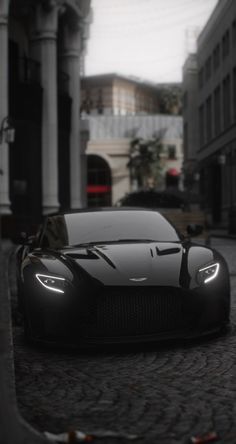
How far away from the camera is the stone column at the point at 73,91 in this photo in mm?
35438

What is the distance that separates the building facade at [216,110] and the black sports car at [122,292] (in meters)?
35.0

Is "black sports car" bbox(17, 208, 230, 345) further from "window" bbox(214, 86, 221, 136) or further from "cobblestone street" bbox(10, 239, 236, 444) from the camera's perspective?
"window" bbox(214, 86, 221, 136)

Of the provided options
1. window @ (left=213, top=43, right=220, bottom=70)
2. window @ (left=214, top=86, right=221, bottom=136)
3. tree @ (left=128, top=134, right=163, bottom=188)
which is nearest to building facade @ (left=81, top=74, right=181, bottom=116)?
tree @ (left=128, top=134, right=163, bottom=188)

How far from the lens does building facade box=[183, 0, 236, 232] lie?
150 ft

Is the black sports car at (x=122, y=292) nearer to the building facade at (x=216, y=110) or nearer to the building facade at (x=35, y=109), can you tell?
the building facade at (x=35, y=109)

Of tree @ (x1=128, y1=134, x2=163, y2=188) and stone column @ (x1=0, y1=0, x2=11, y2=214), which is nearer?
stone column @ (x1=0, y1=0, x2=11, y2=214)

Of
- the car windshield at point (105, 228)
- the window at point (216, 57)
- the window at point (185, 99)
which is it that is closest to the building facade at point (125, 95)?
the window at point (185, 99)

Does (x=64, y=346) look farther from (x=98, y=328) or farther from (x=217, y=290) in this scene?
(x=217, y=290)

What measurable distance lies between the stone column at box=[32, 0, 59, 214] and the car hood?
80.1 ft

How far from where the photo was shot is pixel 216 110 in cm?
→ 5303

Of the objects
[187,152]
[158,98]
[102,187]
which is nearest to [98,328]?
[187,152]

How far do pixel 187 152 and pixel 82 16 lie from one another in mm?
31756

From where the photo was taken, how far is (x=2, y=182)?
26.9m

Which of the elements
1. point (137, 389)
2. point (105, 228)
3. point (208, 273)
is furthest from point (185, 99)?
point (137, 389)
